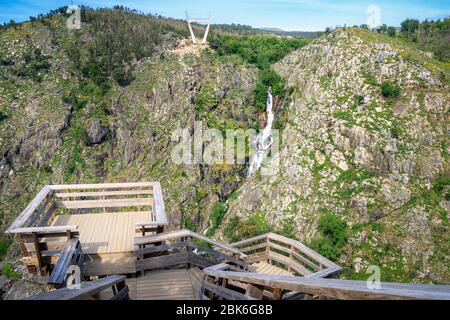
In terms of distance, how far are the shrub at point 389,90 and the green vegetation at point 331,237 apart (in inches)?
500

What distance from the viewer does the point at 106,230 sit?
327 inches

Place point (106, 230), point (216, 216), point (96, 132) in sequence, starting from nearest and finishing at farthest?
point (106, 230)
point (216, 216)
point (96, 132)

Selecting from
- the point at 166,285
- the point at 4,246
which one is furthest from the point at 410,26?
the point at 4,246

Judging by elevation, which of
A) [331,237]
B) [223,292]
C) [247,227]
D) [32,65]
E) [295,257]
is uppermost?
[32,65]

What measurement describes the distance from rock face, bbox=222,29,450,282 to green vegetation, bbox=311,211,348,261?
1.77ft

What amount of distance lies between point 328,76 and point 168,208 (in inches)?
808

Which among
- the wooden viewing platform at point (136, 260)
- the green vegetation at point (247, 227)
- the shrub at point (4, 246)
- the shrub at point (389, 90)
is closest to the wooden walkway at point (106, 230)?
the wooden viewing platform at point (136, 260)

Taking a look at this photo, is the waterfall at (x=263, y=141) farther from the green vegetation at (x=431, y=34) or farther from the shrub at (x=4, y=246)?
the shrub at (x=4, y=246)

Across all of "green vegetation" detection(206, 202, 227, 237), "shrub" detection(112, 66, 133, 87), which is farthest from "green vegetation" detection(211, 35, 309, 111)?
"green vegetation" detection(206, 202, 227, 237)

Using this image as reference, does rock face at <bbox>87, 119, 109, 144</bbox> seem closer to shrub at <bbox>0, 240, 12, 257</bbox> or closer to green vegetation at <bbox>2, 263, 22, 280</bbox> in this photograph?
shrub at <bbox>0, 240, 12, 257</bbox>

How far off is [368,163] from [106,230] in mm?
25641

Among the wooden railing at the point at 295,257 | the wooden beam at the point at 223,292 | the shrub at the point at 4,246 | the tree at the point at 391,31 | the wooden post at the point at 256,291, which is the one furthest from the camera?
the tree at the point at 391,31

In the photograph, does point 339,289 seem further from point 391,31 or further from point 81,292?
point 391,31

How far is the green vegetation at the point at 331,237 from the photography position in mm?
26047
